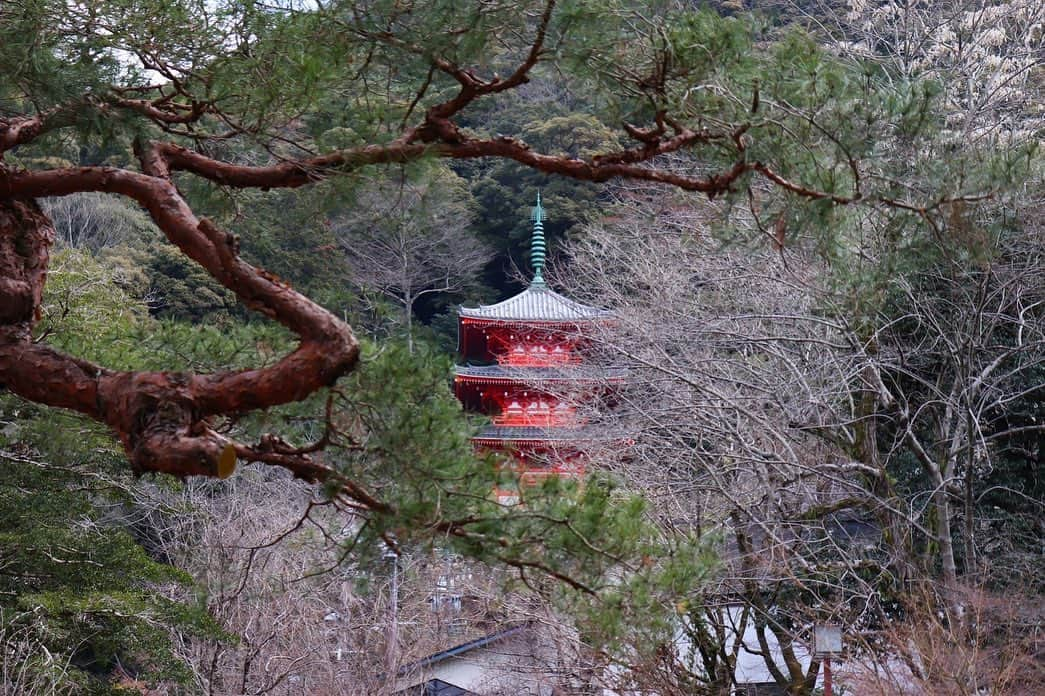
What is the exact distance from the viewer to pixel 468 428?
6.68 feet

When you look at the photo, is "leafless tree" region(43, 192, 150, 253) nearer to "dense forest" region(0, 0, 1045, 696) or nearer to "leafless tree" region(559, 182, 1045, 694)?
"dense forest" region(0, 0, 1045, 696)

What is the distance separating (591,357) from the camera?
666 centimetres

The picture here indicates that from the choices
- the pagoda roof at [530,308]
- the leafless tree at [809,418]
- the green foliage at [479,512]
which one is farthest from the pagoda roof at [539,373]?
the green foliage at [479,512]

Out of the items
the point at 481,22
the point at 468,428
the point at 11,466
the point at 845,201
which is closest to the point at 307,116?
the point at 481,22

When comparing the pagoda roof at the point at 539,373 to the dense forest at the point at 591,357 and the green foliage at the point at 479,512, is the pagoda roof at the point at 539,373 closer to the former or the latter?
the dense forest at the point at 591,357

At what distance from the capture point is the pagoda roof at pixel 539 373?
6.34 m

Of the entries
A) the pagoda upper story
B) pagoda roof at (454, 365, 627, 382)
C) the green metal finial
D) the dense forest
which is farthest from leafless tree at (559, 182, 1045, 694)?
the green metal finial

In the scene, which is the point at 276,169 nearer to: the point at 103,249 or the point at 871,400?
the point at 871,400

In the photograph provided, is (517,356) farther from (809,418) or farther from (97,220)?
(97,220)

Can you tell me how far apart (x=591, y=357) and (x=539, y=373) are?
6.85 feet

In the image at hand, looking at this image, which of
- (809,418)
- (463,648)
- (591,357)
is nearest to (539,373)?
(591,357)

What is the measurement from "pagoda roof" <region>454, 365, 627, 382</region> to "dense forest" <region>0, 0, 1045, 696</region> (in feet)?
0.65

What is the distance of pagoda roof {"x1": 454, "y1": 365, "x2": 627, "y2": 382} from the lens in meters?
6.34

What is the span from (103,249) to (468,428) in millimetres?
11318
